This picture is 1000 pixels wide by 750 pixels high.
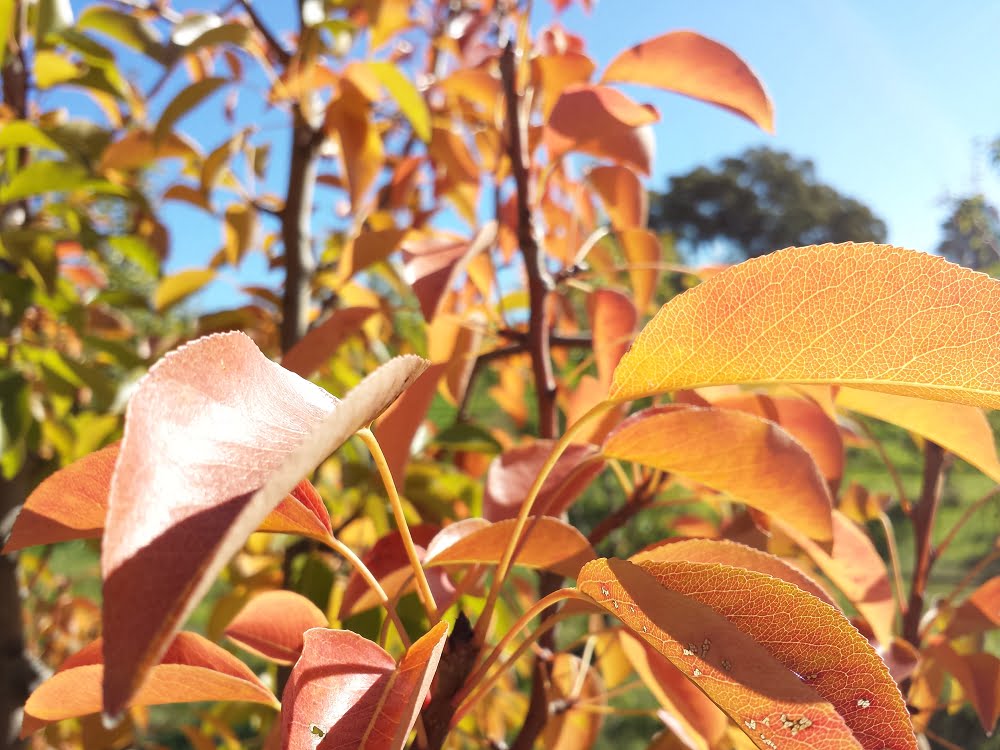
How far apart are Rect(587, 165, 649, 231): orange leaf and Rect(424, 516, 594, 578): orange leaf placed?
2.04ft

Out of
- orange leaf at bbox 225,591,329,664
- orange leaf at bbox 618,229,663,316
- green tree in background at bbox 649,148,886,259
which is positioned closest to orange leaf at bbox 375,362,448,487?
orange leaf at bbox 225,591,329,664

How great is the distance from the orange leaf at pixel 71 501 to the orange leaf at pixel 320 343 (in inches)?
10.6

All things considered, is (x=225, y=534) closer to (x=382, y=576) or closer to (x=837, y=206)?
(x=382, y=576)

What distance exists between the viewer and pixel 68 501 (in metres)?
0.34

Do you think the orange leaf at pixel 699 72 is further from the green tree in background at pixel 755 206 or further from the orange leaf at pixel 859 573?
the green tree in background at pixel 755 206

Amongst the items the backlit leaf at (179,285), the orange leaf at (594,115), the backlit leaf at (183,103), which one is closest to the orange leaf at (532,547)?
the orange leaf at (594,115)

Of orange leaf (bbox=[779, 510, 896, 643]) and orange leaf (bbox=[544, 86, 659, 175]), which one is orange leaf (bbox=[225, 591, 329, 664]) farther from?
orange leaf (bbox=[544, 86, 659, 175])

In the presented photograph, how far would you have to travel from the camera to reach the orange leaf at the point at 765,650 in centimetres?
29

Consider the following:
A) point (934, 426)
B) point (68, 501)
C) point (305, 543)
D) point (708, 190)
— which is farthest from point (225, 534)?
point (708, 190)

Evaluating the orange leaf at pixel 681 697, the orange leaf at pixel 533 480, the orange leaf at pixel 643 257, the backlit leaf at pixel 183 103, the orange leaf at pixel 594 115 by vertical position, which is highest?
the orange leaf at pixel 594 115

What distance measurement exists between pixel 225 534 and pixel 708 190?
23642 millimetres

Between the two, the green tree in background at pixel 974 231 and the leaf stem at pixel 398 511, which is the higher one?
the green tree in background at pixel 974 231

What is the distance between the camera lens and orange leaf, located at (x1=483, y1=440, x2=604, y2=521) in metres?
0.51

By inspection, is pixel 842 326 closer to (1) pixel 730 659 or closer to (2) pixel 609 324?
(1) pixel 730 659
